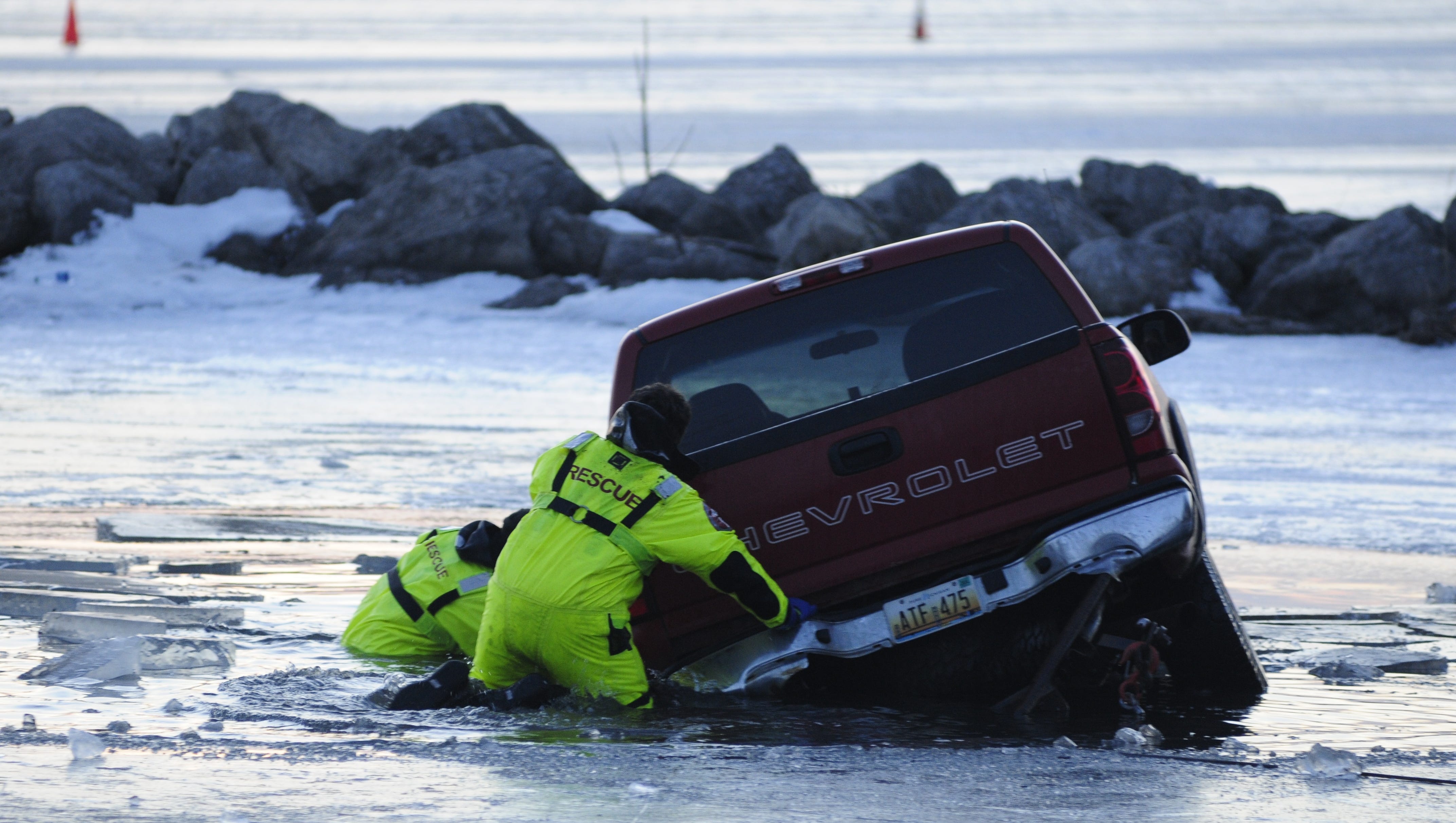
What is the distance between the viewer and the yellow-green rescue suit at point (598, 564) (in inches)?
208

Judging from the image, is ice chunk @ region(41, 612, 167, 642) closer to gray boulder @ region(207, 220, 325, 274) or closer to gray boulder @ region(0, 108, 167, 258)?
gray boulder @ region(207, 220, 325, 274)

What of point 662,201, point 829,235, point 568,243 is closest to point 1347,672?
point 829,235

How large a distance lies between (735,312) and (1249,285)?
1906 centimetres

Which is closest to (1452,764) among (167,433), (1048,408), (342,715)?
(1048,408)

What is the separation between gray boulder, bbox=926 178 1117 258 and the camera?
24703mm

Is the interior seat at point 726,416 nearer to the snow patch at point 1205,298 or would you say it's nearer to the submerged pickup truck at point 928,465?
the submerged pickup truck at point 928,465

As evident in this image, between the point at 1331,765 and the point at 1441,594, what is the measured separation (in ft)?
11.1

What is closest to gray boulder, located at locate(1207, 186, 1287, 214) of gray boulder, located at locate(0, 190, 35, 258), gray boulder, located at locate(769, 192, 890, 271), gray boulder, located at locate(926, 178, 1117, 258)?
gray boulder, located at locate(926, 178, 1117, 258)

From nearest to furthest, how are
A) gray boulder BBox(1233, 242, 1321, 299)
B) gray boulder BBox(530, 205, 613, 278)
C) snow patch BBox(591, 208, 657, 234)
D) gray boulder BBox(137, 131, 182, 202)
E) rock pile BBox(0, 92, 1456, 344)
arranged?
rock pile BBox(0, 92, 1456, 344) < gray boulder BBox(1233, 242, 1321, 299) < gray boulder BBox(530, 205, 613, 278) < snow patch BBox(591, 208, 657, 234) < gray boulder BBox(137, 131, 182, 202)

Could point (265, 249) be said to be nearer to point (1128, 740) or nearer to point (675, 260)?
point (675, 260)

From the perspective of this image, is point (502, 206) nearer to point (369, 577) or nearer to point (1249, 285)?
point (1249, 285)

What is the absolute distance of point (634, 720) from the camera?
557 cm

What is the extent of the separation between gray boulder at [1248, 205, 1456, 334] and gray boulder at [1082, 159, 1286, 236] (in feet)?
19.4

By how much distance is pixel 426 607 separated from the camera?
652 cm
